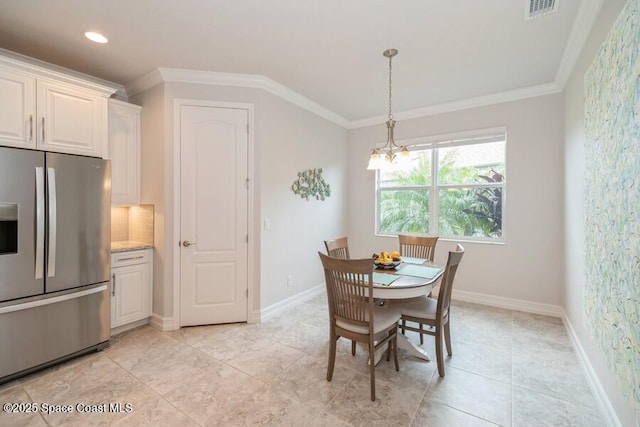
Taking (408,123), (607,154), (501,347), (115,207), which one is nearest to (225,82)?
(115,207)

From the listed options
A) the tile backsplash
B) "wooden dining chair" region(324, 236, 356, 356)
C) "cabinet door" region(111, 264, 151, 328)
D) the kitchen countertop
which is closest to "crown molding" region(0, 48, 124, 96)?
the tile backsplash

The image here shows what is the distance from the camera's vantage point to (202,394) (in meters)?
2.05

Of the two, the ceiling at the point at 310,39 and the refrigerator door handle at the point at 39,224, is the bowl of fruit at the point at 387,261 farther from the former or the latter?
the refrigerator door handle at the point at 39,224

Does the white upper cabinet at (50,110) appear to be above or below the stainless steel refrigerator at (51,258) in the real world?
above

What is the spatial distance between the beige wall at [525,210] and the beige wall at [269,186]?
1.84 meters

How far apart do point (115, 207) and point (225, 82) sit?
195 centimetres

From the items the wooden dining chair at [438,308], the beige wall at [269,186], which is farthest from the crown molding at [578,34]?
the beige wall at [269,186]

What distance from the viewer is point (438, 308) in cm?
224

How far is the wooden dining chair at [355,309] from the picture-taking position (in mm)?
1967

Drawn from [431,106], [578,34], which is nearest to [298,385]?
[578,34]

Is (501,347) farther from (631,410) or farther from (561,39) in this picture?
(561,39)

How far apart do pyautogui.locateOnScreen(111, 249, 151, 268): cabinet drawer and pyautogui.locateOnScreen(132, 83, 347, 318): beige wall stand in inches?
5.7

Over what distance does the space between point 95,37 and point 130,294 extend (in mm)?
2450

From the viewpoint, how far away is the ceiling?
2109mm
